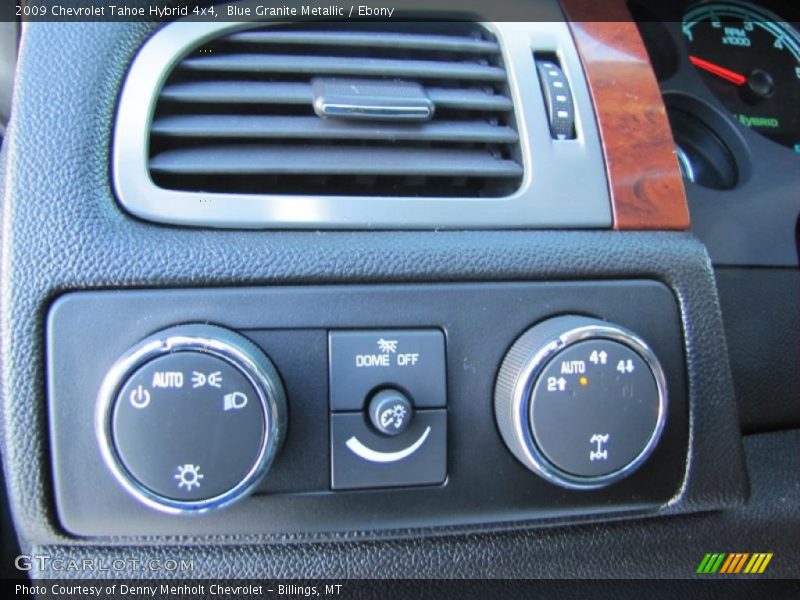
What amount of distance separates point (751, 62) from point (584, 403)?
0.69m

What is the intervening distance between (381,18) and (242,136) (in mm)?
190

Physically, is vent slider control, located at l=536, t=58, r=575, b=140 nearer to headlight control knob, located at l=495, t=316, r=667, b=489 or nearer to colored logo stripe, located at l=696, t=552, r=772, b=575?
headlight control knob, located at l=495, t=316, r=667, b=489

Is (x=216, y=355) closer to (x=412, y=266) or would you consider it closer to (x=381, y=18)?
(x=412, y=266)

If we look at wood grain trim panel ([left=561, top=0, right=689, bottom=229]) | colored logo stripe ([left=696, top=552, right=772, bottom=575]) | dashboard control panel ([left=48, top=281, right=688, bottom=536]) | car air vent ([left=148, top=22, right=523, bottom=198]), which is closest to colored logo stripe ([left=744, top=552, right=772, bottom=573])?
colored logo stripe ([left=696, top=552, right=772, bottom=575])

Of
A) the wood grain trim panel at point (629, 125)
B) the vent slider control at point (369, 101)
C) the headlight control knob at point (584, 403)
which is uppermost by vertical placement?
the vent slider control at point (369, 101)

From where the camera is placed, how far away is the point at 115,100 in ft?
2.17

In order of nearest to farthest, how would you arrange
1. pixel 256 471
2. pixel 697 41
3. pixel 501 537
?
pixel 256 471, pixel 501 537, pixel 697 41

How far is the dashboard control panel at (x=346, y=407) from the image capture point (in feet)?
1.89

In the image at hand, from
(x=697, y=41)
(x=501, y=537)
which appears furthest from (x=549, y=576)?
(x=697, y=41)

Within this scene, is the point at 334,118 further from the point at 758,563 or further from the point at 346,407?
the point at 758,563

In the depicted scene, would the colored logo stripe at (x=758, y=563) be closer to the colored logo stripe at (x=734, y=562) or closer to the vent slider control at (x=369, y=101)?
the colored logo stripe at (x=734, y=562)

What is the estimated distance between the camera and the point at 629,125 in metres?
0.75

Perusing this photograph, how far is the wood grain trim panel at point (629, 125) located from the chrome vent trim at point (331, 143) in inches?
0.8

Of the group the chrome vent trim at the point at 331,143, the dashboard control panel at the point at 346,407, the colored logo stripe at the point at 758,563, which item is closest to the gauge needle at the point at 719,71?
the chrome vent trim at the point at 331,143
